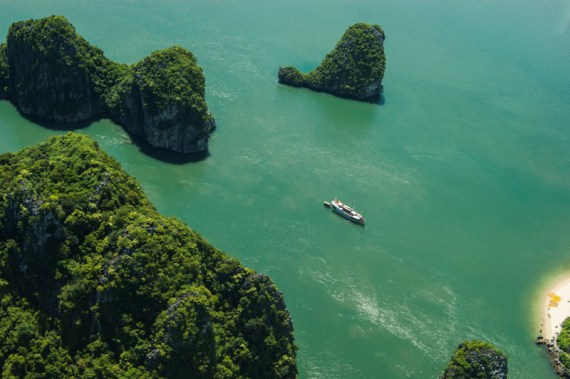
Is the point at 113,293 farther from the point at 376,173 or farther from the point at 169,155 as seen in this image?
the point at 376,173

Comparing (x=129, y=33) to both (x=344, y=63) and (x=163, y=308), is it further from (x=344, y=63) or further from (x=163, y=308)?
(x=163, y=308)

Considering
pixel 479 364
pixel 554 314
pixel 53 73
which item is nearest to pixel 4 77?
pixel 53 73

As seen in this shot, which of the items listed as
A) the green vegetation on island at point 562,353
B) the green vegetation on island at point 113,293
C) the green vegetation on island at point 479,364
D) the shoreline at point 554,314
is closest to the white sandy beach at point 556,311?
the shoreline at point 554,314

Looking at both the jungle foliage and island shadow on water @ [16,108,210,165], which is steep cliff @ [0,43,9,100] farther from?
island shadow on water @ [16,108,210,165]

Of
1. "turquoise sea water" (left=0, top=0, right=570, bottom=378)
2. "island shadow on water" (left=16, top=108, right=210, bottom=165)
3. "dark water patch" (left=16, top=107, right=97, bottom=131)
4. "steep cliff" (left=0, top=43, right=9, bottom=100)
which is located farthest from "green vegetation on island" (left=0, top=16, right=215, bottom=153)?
"turquoise sea water" (left=0, top=0, right=570, bottom=378)

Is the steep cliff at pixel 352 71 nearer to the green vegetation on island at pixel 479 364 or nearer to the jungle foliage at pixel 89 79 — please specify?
the jungle foliage at pixel 89 79

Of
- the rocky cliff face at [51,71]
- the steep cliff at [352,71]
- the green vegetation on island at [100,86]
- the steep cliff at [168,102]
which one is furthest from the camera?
the steep cliff at [352,71]

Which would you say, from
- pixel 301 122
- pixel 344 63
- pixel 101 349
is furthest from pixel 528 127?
pixel 101 349
